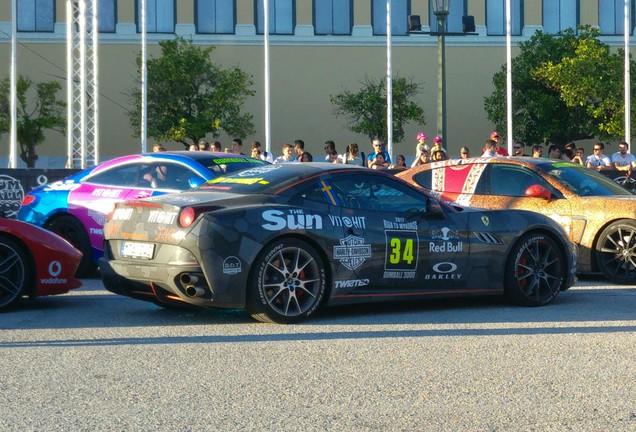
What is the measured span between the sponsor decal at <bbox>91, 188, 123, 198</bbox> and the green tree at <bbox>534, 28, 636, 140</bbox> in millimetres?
28779

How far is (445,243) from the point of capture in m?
9.82

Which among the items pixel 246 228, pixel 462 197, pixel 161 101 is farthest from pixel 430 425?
pixel 161 101

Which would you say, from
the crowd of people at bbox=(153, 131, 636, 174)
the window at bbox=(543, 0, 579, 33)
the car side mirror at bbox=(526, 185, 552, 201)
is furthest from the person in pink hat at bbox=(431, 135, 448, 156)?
the window at bbox=(543, 0, 579, 33)

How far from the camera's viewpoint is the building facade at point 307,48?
145ft

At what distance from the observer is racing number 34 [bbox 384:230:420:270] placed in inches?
375

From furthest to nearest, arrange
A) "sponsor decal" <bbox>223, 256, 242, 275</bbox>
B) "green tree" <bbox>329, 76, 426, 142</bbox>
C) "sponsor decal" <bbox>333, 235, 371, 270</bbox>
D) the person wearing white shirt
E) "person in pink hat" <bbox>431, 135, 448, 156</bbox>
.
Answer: "green tree" <bbox>329, 76, 426, 142</bbox> < the person wearing white shirt < "person in pink hat" <bbox>431, 135, 448, 156</bbox> < "sponsor decal" <bbox>333, 235, 371, 270</bbox> < "sponsor decal" <bbox>223, 256, 242, 275</bbox>

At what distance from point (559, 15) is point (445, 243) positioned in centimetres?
3848

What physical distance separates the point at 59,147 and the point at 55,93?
2406 millimetres

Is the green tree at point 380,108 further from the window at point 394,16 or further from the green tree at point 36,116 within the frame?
the green tree at point 36,116

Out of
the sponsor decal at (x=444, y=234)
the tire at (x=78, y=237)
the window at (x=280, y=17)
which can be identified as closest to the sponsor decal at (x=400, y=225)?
the sponsor decal at (x=444, y=234)

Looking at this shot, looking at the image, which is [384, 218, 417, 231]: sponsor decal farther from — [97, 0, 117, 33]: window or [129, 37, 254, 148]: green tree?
[97, 0, 117, 33]: window

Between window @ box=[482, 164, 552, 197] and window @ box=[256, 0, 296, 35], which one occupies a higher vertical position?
window @ box=[256, 0, 296, 35]

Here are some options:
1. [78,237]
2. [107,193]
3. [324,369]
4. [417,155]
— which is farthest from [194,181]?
[417,155]

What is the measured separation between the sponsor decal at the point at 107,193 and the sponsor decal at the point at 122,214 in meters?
3.48
